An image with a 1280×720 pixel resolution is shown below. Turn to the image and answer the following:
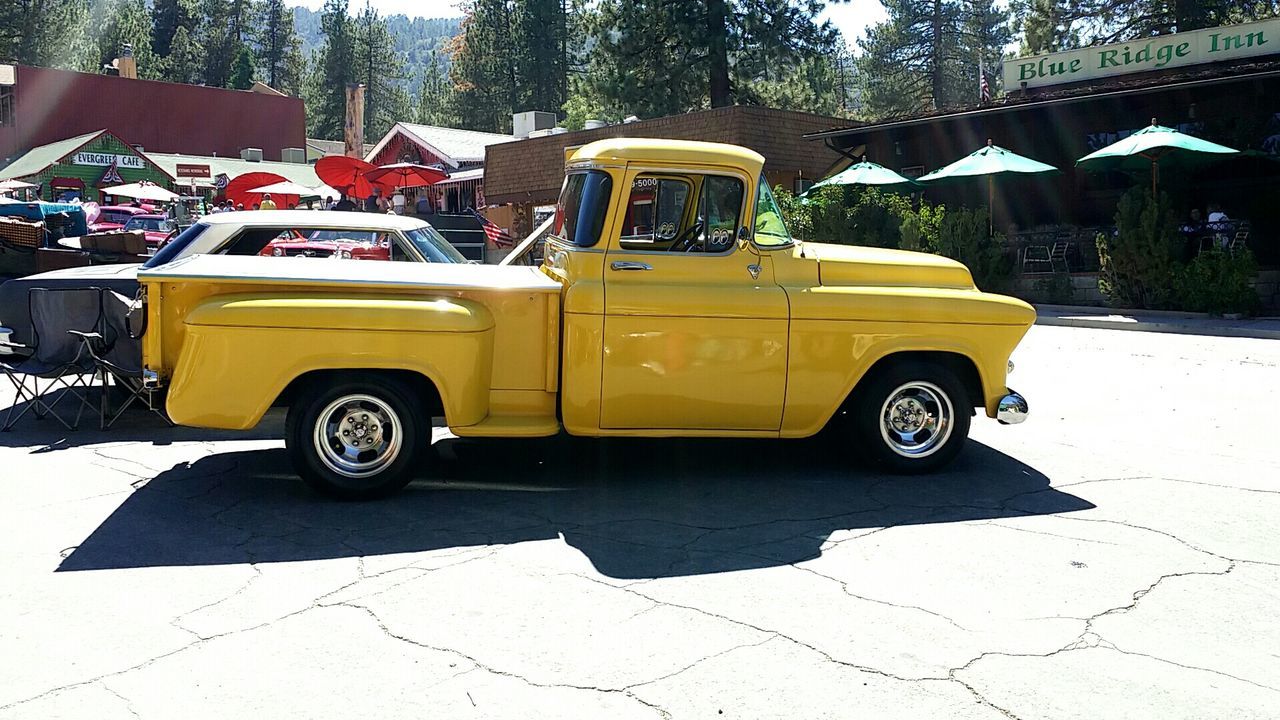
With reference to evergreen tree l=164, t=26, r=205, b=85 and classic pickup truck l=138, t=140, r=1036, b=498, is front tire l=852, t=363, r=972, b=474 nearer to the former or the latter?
classic pickup truck l=138, t=140, r=1036, b=498

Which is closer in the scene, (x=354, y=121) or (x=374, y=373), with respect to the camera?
(x=374, y=373)

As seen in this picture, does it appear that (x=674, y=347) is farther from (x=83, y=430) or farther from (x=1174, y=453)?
(x=83, y=430)

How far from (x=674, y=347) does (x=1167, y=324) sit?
475 inches

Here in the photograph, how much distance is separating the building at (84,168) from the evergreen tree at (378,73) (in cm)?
3533

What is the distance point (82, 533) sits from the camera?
5.50m

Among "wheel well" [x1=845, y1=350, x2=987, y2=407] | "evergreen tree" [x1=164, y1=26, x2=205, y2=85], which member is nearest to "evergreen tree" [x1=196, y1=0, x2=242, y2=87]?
"evergreen tree" [x1=164, y1=26, x2=205, y2=85]

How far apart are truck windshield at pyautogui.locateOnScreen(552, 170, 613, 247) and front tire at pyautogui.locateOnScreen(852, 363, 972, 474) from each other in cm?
186

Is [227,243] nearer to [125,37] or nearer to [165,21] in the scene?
[125,37]

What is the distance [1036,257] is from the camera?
70.2ft

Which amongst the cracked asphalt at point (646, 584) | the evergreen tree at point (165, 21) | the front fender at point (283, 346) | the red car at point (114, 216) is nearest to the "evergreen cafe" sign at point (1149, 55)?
the cracked asphalt at point (646, 584)

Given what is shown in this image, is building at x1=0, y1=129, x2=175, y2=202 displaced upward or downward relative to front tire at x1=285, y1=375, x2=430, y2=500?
upward

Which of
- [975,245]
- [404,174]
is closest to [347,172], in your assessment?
[404,174]

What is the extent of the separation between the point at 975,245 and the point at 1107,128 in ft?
16.9

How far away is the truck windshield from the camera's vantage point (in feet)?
20.7
